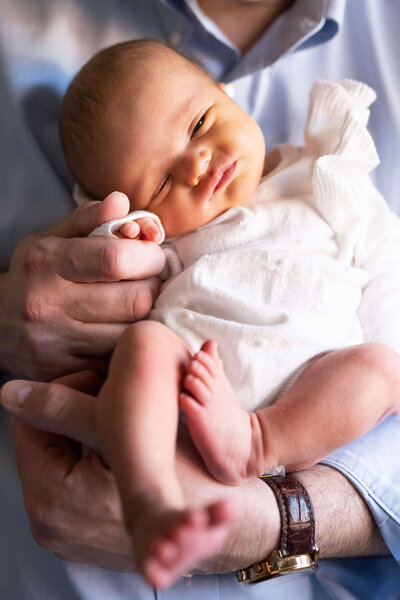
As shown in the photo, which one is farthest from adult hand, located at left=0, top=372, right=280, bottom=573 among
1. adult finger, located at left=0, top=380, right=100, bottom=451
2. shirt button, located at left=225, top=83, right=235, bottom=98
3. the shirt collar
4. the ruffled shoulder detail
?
the shirt collar

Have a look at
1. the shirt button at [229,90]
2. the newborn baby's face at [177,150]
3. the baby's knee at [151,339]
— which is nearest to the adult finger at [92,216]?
the newborn baby's face at [177,150]

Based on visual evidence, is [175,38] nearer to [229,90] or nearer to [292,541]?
[229,90]

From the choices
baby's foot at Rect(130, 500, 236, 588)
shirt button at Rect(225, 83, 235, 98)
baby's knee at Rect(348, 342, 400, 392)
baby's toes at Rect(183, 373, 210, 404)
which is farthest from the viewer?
shirt button at Rect(225, 83, 235, 98)

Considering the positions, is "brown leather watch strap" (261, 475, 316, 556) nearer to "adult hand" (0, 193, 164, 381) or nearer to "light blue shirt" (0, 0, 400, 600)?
"light blue shirt" (0, 0, 400, 600)

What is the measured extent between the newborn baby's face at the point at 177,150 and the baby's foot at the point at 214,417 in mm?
325

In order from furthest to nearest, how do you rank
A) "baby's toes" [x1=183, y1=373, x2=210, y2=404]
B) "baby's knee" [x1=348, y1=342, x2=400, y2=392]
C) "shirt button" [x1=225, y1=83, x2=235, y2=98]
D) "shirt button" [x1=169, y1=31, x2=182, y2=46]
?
"shirt button" [x1=169, y1=31, x2=182, y2=46] < "shirt button" [x1=225, y1=83, x2=235, y2=98] < "baby's knee" [x1=348, y1=342, x2=400, y2=392] < "baby's toes" [x1=183, y1=373, x2=210, y2=404]

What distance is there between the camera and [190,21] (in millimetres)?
1366

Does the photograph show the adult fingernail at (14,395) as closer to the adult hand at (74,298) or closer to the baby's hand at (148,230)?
the adult hand at (74,298)

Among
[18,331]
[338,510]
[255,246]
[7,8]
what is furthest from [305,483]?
[7,8]

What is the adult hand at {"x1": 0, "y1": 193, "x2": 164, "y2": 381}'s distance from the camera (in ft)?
3.13

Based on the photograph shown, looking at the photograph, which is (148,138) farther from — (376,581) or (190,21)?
(376,581)

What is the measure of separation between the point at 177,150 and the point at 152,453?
1.82ft

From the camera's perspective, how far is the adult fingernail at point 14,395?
911mm

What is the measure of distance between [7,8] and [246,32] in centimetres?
53
